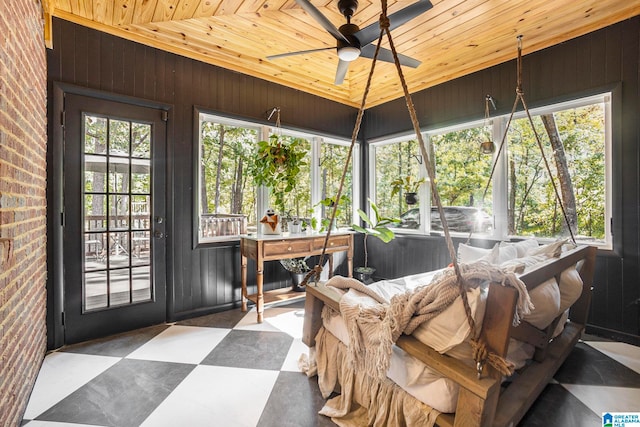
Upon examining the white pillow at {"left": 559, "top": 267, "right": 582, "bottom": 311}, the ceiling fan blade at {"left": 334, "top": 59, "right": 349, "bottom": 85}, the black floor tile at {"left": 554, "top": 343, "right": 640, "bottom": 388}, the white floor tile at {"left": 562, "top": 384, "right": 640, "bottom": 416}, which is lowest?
the white floor tile at {"left": 562, "top": 384, "right": 640, "bottom": 416}

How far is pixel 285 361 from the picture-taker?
2.17 m

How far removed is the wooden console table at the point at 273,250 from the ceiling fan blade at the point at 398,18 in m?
1.90

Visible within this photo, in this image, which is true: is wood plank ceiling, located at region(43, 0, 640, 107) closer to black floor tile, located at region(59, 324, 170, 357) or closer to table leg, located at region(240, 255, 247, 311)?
table leg, located at region(240, 255, 247, 311)

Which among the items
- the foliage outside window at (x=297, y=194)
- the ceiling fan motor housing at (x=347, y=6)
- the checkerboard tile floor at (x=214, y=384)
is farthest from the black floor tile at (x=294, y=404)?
the ceiling fan motor housing at (x=347, y=6)

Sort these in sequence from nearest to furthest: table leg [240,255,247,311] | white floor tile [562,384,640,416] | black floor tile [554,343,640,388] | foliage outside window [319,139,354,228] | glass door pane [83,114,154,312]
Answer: white floor tile [562,384,640,416], black floor tile [554,343,640,388], glass door pane [83,114,154,312], table leg [240,255,247,311], foliage outside window [319,139,354,228]

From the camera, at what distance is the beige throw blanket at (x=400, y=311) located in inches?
43.0

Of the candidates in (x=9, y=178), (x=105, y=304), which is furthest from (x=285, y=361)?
(x=9, y=178)

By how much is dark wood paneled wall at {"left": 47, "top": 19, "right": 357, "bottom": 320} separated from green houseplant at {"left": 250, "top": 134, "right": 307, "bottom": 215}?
38 centimetres

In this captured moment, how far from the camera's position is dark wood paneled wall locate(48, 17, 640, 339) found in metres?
2.47

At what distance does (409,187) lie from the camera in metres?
3.90

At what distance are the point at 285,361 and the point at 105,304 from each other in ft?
5.50

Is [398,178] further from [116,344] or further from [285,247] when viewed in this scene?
[116,344]

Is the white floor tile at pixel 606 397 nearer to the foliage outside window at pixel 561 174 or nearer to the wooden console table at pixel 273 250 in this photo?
the foliage outside window at pixel 561 174

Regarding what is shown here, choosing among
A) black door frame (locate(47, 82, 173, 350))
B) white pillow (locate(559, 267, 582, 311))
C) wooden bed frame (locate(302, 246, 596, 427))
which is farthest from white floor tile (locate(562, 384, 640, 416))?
black door frame (locate(47, 82, 173, 350))
